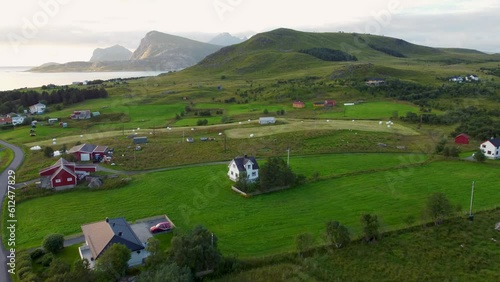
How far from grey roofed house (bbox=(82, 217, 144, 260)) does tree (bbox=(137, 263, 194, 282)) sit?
13.5ft

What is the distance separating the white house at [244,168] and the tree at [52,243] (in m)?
18.2

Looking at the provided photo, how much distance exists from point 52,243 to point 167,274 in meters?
11.2

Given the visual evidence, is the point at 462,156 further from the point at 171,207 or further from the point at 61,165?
the point at 61,165

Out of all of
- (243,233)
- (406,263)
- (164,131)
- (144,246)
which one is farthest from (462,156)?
(164,131)

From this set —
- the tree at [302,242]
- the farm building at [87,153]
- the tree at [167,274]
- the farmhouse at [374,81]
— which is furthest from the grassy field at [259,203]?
the farmhouse at [374,81]

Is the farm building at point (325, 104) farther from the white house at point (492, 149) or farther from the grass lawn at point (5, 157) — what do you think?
the grass lawn at point (5, 157)

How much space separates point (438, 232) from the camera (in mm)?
28250

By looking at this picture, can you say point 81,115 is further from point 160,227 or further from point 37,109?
point 160,227

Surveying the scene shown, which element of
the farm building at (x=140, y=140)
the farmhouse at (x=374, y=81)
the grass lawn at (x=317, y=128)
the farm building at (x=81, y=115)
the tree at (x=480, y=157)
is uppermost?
the farmhouse at (x=374, y=81)

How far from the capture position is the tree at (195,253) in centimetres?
2283

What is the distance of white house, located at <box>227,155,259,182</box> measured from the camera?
133 ft

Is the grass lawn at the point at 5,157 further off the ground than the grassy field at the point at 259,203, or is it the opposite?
the grass lawn at the point at 5,157

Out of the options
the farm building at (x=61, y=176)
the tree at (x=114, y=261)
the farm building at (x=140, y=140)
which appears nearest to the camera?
the tree at (x=114, y=261)

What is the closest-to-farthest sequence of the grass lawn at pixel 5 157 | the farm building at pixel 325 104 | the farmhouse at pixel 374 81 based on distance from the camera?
the grass lawn at pixel 5 157 < the farm building at pixel 325 104 < the farmhouse at pixel 374 81
